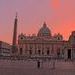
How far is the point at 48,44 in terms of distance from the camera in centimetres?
17662

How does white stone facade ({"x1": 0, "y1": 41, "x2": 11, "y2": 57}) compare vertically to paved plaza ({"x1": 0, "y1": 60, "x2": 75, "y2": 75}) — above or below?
above

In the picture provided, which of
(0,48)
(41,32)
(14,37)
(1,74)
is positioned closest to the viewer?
(1,74)

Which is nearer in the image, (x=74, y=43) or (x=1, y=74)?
(x=1, y=74)

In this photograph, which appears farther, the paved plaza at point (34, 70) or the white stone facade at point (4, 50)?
the white stone facade at point (4, 50)

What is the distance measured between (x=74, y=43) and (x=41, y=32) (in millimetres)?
48352

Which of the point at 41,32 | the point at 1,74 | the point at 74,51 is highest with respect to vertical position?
the point at 41,32

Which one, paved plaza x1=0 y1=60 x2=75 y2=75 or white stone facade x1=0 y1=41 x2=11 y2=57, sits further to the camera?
white stone facade x1=0 y1=41 x2=11 y2=57

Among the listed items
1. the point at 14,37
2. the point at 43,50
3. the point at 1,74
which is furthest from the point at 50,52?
the point at 1,74

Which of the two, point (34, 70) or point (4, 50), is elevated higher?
point (4, 50)

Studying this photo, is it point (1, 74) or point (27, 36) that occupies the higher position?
point (27, 36)

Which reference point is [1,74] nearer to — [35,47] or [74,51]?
[74,51]

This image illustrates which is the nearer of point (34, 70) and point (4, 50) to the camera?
point (34, 70)

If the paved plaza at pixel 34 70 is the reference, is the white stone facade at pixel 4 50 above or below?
above

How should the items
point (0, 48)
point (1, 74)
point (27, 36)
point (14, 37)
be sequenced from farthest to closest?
1. point (27, 36)
2. point (0, 48)
3. point (14, 37)
4. point (1, 74)
